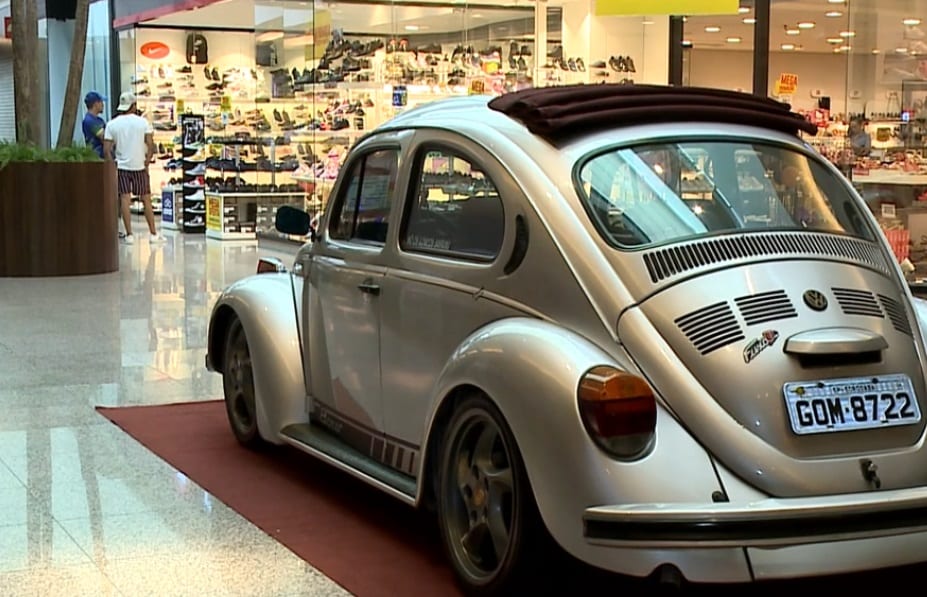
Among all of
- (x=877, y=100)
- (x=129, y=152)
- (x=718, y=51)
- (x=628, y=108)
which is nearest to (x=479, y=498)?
(x=628, y=108)

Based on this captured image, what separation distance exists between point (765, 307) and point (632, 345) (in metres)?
0.40

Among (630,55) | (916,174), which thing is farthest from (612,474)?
(630,55)

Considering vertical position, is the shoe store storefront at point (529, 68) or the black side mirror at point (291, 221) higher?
the shoe store storefront at point (529, 68)

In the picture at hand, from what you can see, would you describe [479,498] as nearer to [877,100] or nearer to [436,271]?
[436,271]

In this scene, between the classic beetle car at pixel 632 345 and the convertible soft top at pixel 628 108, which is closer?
the classic beetle car at pixel 632 345

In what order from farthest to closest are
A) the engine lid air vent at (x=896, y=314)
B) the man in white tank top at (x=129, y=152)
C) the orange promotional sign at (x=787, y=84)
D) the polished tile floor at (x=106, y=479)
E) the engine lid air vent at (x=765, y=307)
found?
the man in white tank top at (x=129, y=152) < the orange promotional sign at (x=787, y=84) < the polished tile floor at (x=106, y=479) < the engine lid air vent at (x=896, y=314) < the engine lid air vent at (x=765, y=307)

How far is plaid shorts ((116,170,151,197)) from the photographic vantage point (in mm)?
16594

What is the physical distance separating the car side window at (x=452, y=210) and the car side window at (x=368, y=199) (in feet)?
0.60

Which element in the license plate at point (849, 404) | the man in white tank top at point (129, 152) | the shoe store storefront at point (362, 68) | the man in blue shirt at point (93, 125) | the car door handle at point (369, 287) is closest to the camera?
the license plate at point (849, 404)

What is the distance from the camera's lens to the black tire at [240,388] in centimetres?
577

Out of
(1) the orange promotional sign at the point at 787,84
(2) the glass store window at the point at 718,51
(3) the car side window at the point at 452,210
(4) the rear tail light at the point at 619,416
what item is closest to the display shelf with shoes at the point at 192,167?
(2) the glass store window at the point at 718,51

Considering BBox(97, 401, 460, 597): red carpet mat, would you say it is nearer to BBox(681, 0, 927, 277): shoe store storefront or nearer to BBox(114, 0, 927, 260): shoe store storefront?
BBox(114, 0, 927, 260): shoe store storefront

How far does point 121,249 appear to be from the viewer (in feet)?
51.3

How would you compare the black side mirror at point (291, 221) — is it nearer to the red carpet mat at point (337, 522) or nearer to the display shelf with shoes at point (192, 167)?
the red carpet mat at point (337, 522)
